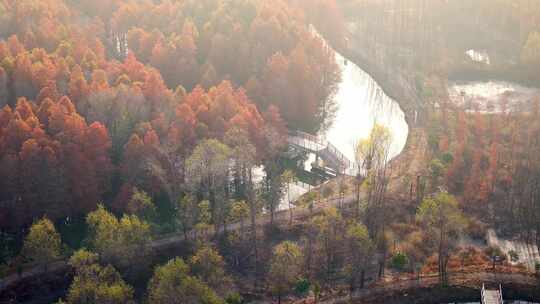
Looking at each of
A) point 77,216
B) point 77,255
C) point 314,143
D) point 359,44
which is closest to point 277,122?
point 314,143

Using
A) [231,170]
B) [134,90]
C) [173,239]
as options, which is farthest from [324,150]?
[173,239]

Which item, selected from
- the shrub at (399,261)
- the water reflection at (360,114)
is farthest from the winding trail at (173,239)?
the water reflection at (360,114)

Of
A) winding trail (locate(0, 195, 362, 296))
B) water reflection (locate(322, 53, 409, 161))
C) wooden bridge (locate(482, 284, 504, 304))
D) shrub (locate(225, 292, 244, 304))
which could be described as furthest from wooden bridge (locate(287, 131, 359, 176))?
shrub (locate(225, 292, 244, 304))

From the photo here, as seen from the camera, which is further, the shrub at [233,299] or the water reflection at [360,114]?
the water reflection at [360,114]

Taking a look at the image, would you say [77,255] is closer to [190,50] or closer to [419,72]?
[190,50]

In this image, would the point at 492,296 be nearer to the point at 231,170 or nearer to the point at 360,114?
the point at 231,170

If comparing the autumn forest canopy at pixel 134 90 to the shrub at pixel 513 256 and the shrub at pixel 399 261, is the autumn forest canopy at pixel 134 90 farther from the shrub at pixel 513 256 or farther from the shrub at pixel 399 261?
the shrub at pixel 513 256

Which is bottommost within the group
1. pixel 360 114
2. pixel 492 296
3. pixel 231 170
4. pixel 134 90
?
pixel 492 296
